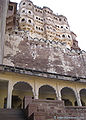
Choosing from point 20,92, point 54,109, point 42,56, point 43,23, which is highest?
point 43,23

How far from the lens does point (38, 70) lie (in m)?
19.8

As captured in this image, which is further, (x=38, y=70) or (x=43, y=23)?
(x=43, y=23)

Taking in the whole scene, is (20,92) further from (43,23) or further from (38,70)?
(43,23)

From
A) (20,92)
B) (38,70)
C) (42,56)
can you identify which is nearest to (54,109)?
(20,92)

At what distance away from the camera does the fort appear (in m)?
7.18

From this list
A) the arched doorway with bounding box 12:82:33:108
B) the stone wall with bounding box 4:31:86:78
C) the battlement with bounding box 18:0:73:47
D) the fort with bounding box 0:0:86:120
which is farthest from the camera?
the battlement with bounding box 18:0:73:47

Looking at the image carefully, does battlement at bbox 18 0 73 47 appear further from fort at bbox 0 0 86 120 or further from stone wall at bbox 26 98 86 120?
stone wall at bbox 26 98 86 120

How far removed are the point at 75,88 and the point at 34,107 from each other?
8.48m

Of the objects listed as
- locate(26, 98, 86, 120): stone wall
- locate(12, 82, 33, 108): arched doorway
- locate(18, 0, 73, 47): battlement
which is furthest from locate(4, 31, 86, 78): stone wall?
locate(18, 0, 73, 47): battlement

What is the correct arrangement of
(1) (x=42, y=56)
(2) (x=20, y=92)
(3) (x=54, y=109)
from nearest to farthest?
(3) (x=54, y=109)
(2) (x=20, y=92)
(1) (x=42, y=56)

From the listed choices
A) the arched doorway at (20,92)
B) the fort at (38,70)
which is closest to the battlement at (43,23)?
the fort at (38,70)

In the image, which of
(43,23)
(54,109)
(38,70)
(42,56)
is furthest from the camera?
(43,23)

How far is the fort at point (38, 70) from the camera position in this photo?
23.6 ft

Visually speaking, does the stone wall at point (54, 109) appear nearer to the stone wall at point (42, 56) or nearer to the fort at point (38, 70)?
the fort at point (38, 70)
